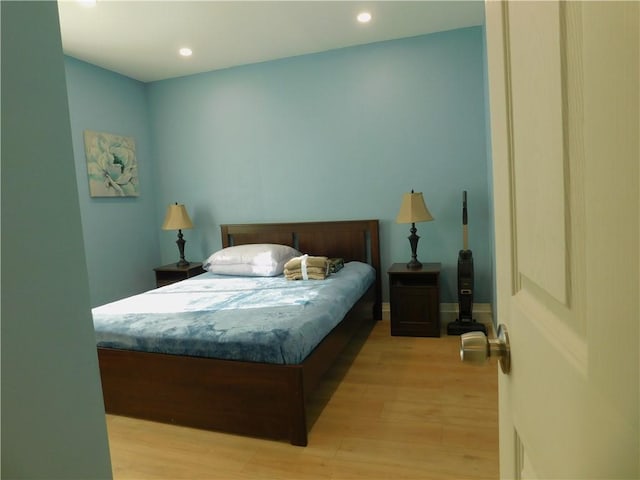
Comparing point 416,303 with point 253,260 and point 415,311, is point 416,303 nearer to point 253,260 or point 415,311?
point 415,311

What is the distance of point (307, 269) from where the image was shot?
3201 mm

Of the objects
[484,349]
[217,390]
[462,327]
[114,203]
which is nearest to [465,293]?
[462,327]

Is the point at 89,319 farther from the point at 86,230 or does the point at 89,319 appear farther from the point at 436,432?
the point at 86,230

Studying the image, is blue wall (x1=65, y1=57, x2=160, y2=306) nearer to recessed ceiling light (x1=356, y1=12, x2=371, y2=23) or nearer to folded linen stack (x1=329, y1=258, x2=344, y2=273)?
folded linen stack (x1=329, y1=258, x2=344, y2=273)

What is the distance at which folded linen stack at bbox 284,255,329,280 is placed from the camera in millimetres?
3152

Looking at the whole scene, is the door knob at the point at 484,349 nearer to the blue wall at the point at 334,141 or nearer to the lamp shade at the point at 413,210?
the lamp shade at the point at 413,210

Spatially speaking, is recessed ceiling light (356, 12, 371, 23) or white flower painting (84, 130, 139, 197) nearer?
recessed ceiling light (356, 12, 371, 23)

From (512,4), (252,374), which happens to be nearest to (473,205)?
(252,374)

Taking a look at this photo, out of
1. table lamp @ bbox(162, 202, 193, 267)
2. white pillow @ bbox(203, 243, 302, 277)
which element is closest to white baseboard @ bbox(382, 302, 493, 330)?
white pillow @ bbox(203, 243, 302, 277)

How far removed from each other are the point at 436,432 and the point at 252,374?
3.08 feet

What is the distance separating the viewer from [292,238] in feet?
12.9

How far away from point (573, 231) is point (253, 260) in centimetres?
328

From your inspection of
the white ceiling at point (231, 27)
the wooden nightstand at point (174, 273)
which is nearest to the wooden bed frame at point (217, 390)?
the wooden nightstand at point (174, 273)

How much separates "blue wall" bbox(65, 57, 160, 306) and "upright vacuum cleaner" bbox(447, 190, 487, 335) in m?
3.14
